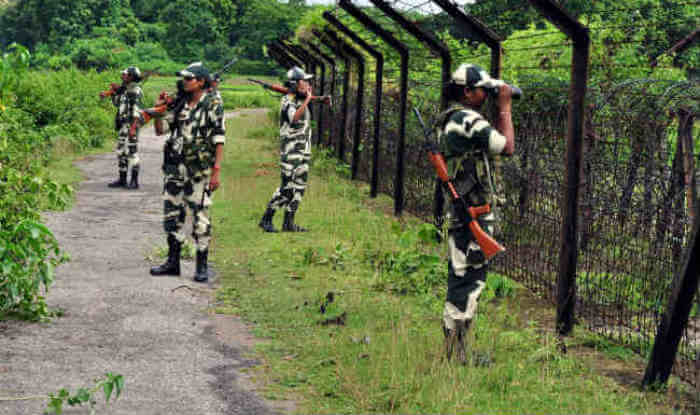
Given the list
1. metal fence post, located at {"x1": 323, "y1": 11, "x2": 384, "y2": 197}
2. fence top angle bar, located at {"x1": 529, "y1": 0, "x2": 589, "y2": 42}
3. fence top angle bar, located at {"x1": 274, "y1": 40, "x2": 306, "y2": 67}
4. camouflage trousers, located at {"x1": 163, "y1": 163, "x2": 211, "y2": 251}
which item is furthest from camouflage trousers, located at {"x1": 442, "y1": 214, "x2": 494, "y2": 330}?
fence top angle bar, located at {"x1": 274, "y1": 40, "x2": 306, "y2": 67}

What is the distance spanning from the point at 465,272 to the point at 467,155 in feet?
2.38

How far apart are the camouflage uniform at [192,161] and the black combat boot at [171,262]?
5cm

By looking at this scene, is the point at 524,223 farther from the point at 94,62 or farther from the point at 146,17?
the point at 146,17

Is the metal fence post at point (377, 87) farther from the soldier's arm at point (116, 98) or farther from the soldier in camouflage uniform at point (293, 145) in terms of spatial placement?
the soldier's arm at point (116, 98)

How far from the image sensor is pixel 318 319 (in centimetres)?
652

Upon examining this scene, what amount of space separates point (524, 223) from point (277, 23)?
76.0 m

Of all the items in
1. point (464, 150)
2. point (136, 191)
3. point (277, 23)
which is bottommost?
point (136, 191)

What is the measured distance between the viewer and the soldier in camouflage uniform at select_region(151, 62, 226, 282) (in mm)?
7559

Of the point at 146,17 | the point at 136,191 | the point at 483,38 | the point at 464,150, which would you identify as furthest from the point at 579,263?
the point at 146,17

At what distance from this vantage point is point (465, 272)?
5.34m

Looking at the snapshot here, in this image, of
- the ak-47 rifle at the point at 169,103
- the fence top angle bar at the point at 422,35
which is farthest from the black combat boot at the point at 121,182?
the ak-47 rifle at the point at 169,103

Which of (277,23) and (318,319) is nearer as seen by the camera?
(318,319)

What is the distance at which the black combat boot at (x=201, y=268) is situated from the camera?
7.80m

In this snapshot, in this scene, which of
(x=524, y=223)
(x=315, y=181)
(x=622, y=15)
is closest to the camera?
(x=524, y=223)
